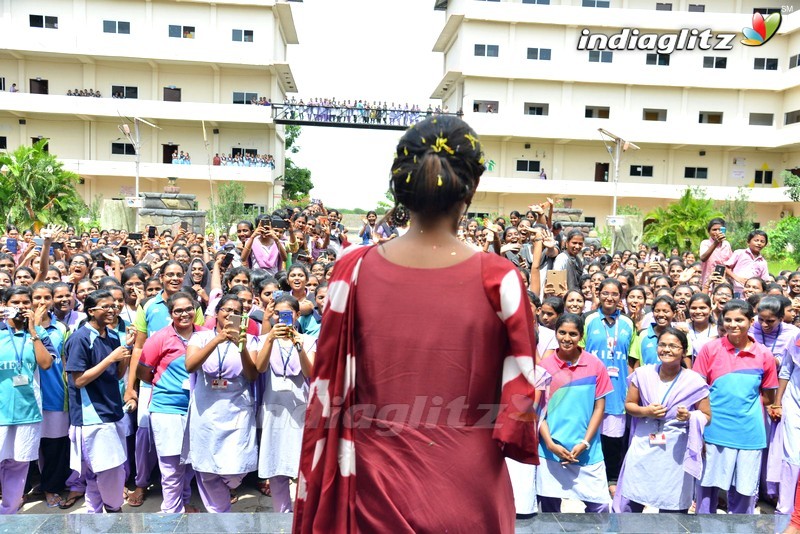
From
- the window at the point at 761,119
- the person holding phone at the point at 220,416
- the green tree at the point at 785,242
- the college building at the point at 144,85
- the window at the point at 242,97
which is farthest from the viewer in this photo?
the window at the point at 761,119

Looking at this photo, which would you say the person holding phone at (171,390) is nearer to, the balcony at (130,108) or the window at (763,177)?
the balcony at (130,108)

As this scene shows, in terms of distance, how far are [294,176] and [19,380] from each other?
47.2m

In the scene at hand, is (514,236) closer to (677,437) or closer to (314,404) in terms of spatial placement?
(677,437)

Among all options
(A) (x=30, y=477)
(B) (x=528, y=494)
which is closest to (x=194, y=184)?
(A) (x=30, y=477)

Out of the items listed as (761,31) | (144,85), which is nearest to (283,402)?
(144,85)

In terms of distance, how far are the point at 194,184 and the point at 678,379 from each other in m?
33.2

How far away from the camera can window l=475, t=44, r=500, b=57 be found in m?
34.8

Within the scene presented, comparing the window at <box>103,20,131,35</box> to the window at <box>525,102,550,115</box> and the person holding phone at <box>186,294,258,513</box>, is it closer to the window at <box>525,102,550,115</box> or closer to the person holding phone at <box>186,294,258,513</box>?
the window at <box>525,102,550,115</box>

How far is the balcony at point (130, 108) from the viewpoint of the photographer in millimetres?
32844

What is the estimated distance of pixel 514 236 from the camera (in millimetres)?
8844

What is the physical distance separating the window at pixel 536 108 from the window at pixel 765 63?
10.4 m

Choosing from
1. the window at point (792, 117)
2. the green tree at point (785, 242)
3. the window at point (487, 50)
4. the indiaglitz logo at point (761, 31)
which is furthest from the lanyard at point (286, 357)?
the window at point (792, 117)

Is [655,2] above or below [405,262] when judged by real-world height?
above

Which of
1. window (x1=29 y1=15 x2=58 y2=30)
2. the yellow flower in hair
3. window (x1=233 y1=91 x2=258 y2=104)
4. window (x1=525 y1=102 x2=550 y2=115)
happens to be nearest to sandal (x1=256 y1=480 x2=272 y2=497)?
the yellow flower in hair
